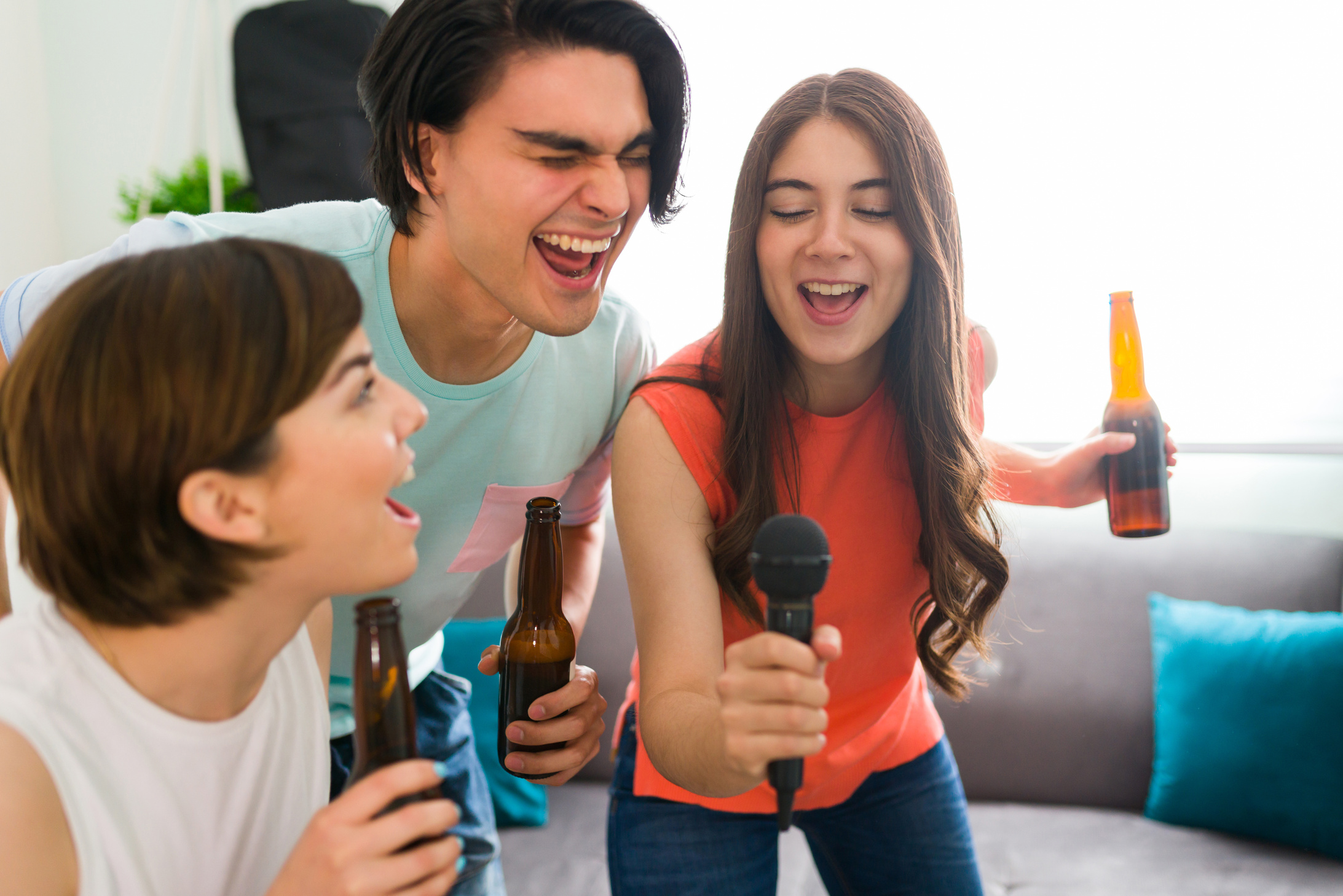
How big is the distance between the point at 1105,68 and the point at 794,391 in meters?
2.11

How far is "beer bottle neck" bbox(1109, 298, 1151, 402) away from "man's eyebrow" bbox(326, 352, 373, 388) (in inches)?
50.3

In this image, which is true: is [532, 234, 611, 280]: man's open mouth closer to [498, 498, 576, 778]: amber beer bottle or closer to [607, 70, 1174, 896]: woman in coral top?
[607, 70, 1174, 896]: woman in coral top

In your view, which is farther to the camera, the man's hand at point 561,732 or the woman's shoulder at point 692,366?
the woman's shoulder at point 692,366

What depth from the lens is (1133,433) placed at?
1550 mm

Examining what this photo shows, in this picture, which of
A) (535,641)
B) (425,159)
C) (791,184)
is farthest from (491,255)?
(535,641)

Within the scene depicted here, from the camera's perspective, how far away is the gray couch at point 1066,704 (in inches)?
87.2

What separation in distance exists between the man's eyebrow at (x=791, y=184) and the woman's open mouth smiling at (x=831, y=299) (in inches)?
5.5

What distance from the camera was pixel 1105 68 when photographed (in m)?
2.79

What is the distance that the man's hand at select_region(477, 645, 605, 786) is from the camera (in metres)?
1.14

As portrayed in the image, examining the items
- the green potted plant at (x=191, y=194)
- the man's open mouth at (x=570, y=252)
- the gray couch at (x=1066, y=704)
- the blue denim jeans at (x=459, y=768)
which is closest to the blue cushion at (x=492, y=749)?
the gray couch at (x=1066, y=704)

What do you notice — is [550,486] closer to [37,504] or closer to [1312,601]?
[37,504]

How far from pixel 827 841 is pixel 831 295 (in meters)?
0.99

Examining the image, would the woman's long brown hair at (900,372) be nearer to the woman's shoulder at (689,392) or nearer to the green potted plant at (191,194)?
the woman's shoulder at (689,392)

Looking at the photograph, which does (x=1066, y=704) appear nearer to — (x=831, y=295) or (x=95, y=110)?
(x=831, y=295)
